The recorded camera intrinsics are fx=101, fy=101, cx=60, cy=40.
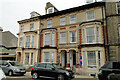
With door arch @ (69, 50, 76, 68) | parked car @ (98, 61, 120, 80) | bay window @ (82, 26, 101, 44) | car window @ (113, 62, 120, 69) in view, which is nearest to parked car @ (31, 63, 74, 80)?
parked car @ (98, 61, 120, 80)

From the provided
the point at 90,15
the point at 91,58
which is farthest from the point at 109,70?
the point at 90,15

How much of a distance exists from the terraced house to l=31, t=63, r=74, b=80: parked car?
6163mm

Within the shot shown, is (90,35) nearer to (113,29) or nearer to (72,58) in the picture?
(113,29)

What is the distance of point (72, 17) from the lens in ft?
56.9

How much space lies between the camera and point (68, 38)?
16.8m

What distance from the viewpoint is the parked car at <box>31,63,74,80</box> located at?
8672mm

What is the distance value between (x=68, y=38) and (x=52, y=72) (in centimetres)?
851

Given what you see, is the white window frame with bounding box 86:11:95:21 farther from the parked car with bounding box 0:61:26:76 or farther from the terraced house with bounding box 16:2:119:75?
the parked car with bounding box 0:61:26:76

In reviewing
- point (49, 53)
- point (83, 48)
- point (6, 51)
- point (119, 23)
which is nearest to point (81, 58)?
point (83, 48)

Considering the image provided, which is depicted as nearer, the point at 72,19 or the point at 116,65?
the point at 116,65

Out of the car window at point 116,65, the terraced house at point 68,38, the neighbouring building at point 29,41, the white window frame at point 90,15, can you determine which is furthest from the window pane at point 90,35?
the neighbouring building at point 29,41

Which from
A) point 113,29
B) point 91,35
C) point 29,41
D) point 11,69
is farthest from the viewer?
point 29,41

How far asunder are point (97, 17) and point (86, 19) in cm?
165

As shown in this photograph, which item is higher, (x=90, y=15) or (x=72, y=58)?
(x=90, y=15)
